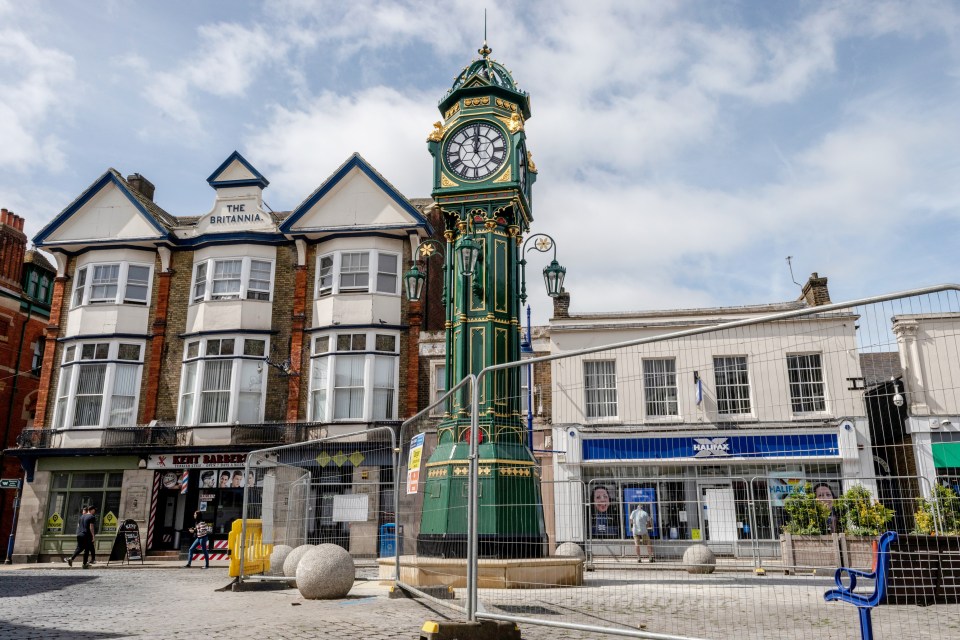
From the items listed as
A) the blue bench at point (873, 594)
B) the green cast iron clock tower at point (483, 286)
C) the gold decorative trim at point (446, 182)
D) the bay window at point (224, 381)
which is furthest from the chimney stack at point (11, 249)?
the blue bench at point (873, 594)

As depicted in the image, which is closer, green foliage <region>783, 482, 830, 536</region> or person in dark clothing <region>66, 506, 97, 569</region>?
green foliage <region>783, 482, 830, 536</region>

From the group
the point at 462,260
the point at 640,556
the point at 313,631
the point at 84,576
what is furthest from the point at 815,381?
the point at 84,576

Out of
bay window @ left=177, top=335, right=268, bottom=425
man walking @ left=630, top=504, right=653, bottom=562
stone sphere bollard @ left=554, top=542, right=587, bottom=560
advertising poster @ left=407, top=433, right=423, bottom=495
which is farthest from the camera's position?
bay window @ left=177, top=335, right=268, bottom=425

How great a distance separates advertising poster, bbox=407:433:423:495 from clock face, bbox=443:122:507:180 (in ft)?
20.1

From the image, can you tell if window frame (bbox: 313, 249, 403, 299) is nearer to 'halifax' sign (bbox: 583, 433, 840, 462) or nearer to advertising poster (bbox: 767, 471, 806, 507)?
'halifax' sign (bbox: 583, 433, 840, 462)

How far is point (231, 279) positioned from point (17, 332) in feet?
44.0

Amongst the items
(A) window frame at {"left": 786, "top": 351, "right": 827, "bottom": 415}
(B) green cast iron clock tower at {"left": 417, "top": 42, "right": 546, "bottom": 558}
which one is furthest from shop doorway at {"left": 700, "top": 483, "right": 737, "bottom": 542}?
(B) green cast iron clock tower at {"left": 417, "top": 42, "right": 546, "bottom": 558}

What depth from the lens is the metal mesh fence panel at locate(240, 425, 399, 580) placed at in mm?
11547

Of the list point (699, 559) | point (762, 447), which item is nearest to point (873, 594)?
point (699, 559)

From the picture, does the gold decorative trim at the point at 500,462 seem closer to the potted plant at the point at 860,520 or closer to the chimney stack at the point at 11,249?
the potted plant at the point at 860,520

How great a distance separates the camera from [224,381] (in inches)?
1015

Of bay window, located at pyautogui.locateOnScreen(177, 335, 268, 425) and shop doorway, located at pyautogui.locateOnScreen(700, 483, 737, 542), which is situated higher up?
bay window, located at pyautogui.locateOnScreen(177, 335, 268, 425)

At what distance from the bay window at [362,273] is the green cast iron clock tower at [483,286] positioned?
34.1 feet

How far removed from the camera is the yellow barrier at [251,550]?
12.8 metres
